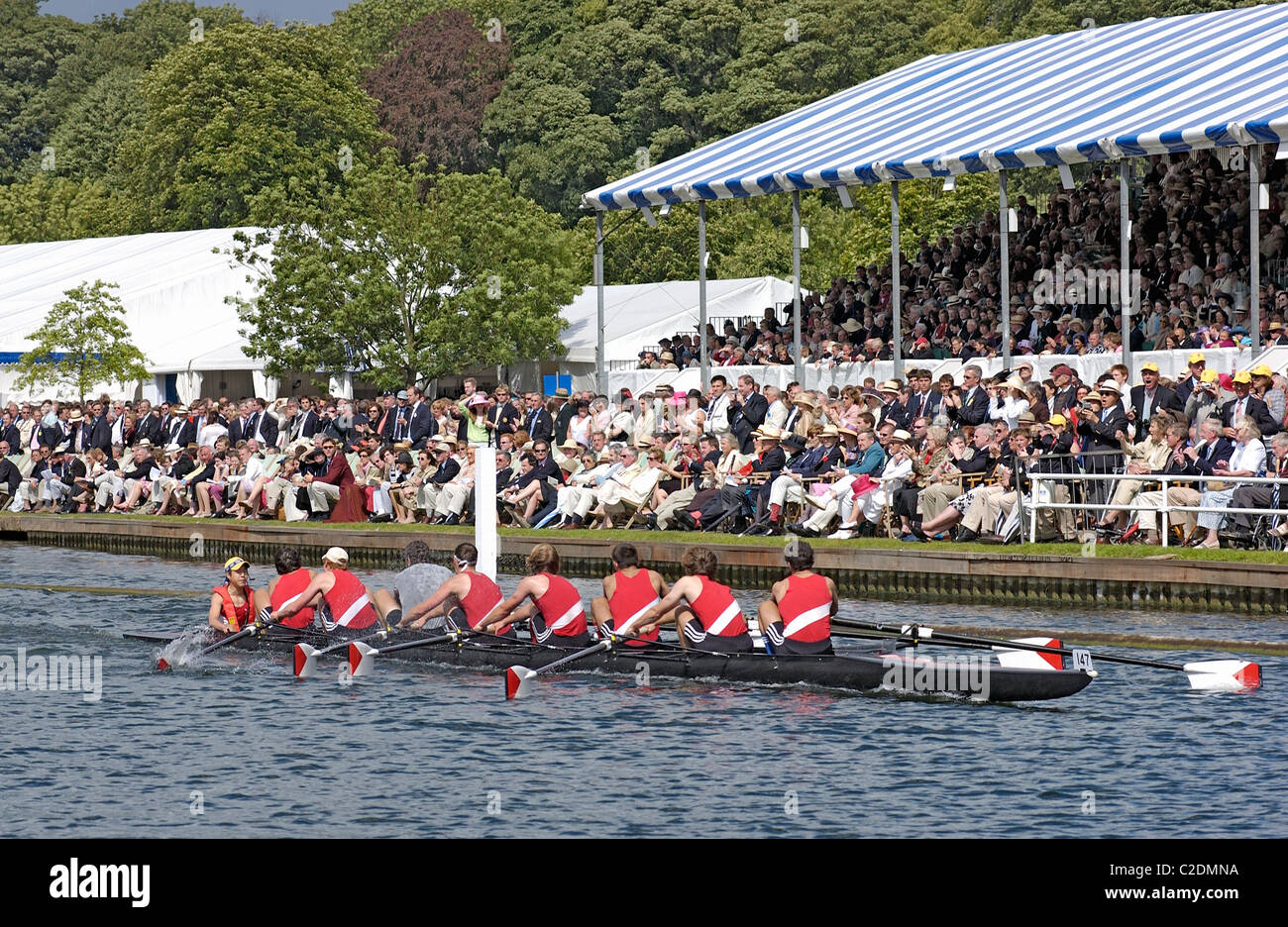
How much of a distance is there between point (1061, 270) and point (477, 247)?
18.8m

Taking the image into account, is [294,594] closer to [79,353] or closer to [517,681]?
[517,681]

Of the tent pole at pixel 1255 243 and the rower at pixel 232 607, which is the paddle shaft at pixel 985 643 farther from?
the tent pole at pixel 1255 243

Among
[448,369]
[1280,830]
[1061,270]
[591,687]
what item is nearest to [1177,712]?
[1280,830]

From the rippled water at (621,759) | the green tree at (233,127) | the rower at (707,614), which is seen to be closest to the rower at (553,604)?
the rippled water at (621,759)

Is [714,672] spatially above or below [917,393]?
below

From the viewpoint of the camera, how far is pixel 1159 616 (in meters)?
21.8

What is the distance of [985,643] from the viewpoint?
1812 cm

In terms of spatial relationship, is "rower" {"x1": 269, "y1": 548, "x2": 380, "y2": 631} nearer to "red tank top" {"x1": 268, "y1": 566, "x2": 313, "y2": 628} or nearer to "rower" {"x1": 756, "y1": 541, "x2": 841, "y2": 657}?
"red tank top" {"x1": 268, "y1": 566, "x2": 313, "y2": 628}

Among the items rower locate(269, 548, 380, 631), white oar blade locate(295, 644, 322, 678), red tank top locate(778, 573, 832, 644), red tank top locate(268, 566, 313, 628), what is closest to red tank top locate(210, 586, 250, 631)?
red tank top locate(268, 566, 313, 628)

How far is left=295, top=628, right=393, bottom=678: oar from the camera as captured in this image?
1992 cm

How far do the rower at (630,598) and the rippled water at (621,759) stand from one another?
57 centimetres

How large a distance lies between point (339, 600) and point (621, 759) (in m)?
5.43
